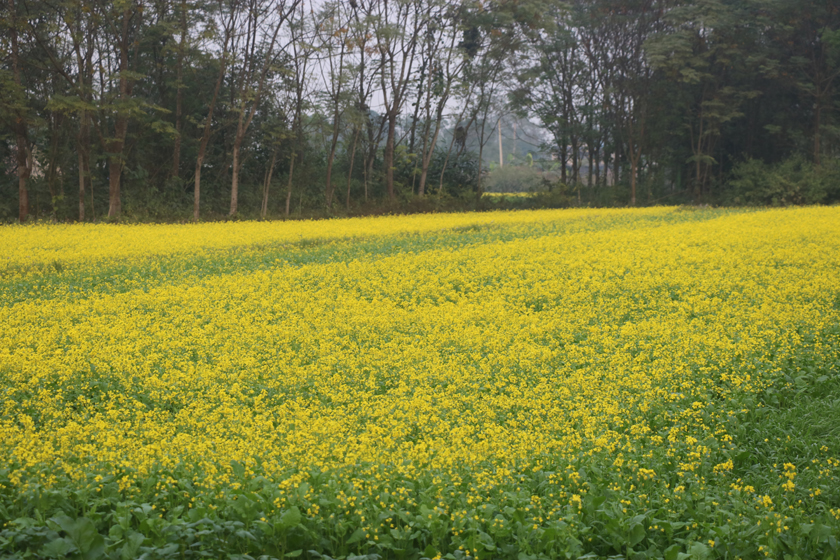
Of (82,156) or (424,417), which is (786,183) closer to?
(82,156)

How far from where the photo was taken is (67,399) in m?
5.70

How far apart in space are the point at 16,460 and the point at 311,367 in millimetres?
2678

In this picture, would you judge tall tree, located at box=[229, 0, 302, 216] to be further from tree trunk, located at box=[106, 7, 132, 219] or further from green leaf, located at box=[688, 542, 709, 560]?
green leaf, located at box=[688, 542, 709, 560]

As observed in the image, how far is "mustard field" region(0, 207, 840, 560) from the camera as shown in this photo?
3637 millimetres

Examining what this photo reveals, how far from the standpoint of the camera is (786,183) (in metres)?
34.2

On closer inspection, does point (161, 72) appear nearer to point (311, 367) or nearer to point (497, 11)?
point (497, 11)

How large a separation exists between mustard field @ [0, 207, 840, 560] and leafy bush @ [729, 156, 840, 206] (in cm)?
2619

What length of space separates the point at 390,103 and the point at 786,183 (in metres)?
21.5

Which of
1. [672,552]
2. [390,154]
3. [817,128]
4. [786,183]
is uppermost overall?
[817,128]

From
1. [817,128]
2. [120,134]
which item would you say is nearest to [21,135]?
[120,134]

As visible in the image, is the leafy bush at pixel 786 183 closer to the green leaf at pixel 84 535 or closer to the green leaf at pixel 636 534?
the green leaf at pixel 636 534

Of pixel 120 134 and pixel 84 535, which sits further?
pixel 120 134

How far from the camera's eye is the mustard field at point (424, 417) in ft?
11.9

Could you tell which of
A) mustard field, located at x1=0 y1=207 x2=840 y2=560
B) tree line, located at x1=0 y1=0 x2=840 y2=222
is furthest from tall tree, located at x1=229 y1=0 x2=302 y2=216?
mustard field, located at x1=0 y1=207 x2=840 y2=560
